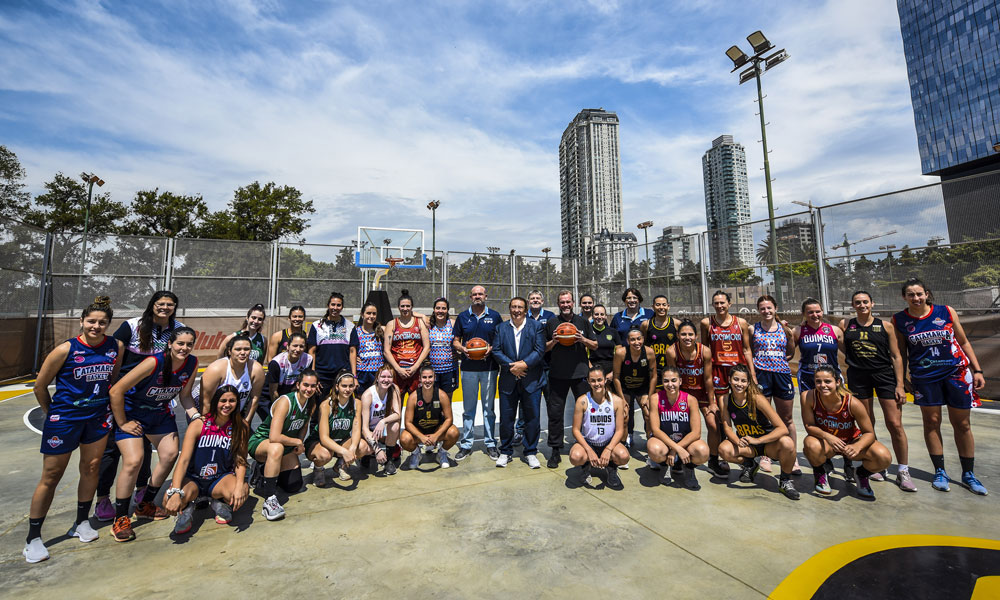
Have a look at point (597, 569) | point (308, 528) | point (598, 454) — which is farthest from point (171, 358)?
point (598, 454)

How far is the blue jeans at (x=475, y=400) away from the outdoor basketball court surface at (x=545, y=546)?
88 centimetres

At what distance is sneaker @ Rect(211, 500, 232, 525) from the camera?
3621 millimetres

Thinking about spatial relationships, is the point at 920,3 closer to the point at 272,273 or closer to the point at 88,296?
the point at 272,273

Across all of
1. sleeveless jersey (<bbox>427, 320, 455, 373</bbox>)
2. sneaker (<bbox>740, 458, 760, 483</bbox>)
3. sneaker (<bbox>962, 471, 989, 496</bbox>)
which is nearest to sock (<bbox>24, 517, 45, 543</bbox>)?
sleeveless jersey (<bbox>427, 320, 455, 373</bbox>)

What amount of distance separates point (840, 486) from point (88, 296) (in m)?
17.0

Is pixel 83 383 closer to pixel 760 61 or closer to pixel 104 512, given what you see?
pixel 104 512

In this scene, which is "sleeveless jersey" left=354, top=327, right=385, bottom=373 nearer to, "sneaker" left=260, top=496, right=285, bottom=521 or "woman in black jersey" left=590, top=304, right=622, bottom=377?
"sneaker" left=260, top=496, right=285, bottom=521

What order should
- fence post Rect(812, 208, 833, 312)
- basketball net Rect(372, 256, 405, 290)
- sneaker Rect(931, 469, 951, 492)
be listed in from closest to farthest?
sneaker Rect(931, 469, 951, 492), fence post Rect(812, 208, 833, 312), basketball net Rect(372, 256, 405, 290)

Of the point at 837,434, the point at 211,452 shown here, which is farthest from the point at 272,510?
the point at 837,434

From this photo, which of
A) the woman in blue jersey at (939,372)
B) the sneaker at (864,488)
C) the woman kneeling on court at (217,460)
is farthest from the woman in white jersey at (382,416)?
the woman in blue jersey at (939,372)

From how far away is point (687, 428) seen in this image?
15.2ft

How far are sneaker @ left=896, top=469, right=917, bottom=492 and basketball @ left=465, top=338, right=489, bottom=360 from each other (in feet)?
14.5

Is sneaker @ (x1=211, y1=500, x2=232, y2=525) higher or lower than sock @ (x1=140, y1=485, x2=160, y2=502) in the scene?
lower

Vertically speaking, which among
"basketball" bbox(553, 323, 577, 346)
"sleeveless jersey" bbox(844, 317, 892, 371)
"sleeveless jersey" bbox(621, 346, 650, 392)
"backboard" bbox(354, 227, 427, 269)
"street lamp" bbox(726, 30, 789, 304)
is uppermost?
"street lamp" bbox(726, 30, 789, 304)
